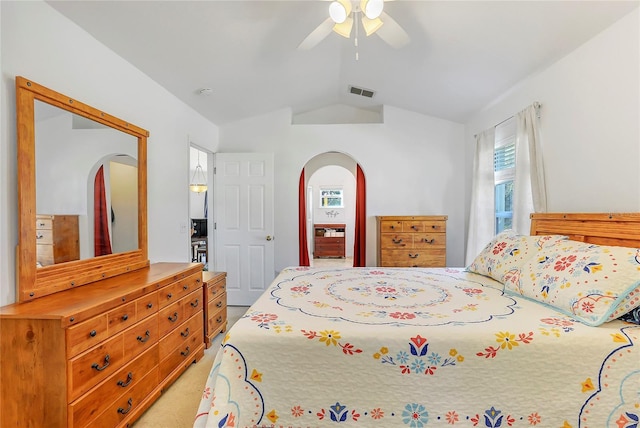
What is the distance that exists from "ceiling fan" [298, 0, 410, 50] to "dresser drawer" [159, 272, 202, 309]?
193 cm

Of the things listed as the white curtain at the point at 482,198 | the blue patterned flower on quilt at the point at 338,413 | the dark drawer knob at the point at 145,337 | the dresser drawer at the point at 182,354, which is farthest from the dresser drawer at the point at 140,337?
the white curtain at the point at 482,198

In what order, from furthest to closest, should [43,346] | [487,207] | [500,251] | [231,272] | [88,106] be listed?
[231,272] → [487,207] → [500,251] → [88,106] → [43,346]

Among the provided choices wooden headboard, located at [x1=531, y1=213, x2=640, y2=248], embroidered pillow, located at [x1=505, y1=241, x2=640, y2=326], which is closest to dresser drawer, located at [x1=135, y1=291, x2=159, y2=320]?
embroidered pillow, located at [x1=505, y1=241, x2=640, y2=326]

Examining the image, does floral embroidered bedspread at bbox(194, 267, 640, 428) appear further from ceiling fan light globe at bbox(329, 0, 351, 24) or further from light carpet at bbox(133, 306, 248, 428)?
ceiling fan light globe at bbox(329, 0, 351, 24)

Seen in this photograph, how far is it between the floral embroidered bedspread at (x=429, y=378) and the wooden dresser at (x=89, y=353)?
68cm

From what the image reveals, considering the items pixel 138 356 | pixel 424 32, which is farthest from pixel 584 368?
pixel 424 32

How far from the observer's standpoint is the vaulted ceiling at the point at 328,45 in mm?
1921

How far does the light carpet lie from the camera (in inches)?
69.9

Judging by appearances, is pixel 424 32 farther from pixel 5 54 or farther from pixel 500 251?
pixel 5 54

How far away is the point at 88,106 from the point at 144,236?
1028 millimetres

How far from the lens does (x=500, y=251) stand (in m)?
2.13

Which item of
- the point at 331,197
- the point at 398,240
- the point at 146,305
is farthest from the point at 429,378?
the point at 331,197

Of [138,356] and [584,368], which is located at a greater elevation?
[584,368]

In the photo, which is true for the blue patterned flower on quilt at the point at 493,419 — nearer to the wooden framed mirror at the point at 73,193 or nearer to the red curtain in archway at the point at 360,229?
the wooden framed mirror at the point at 73,193
